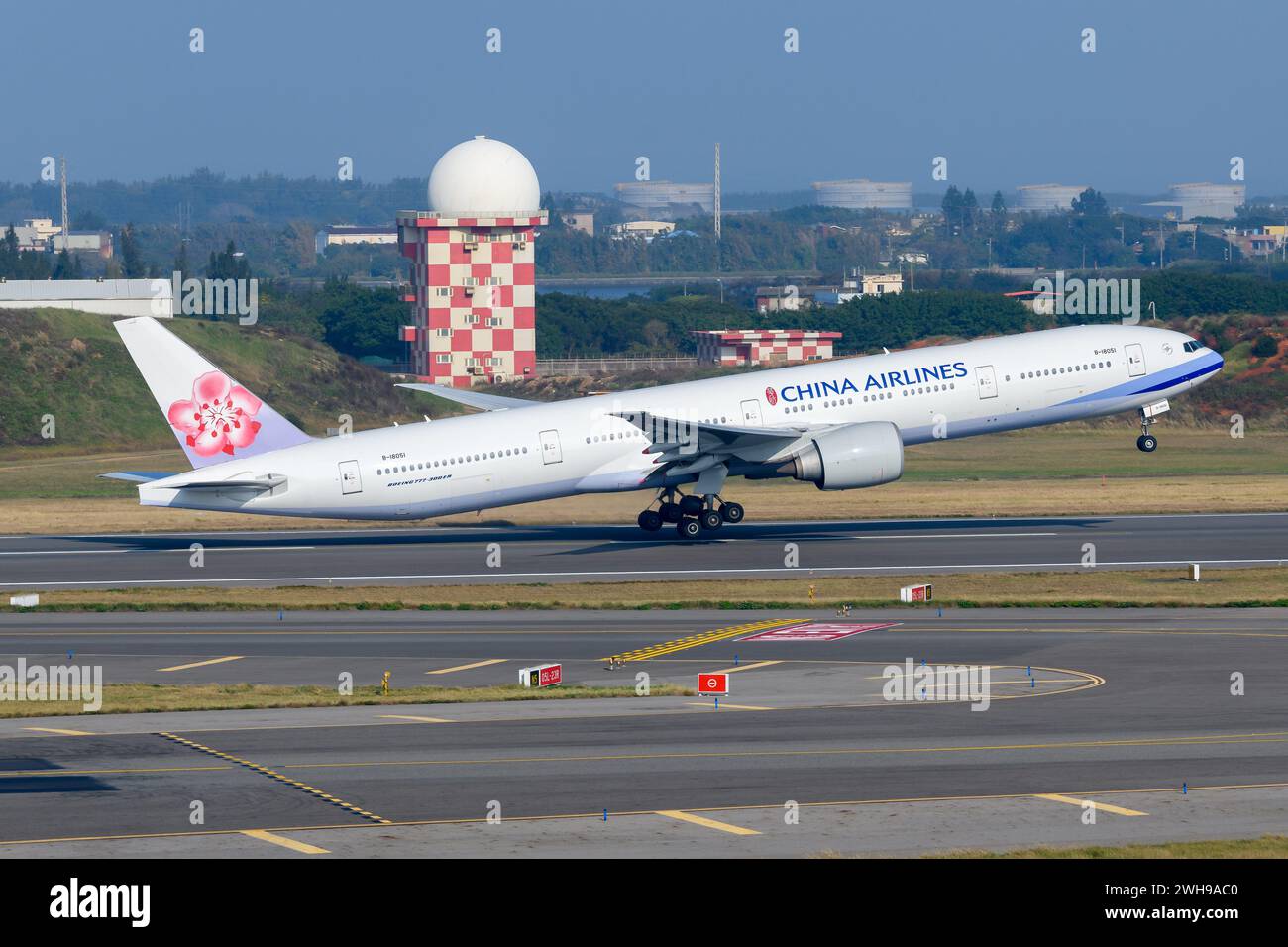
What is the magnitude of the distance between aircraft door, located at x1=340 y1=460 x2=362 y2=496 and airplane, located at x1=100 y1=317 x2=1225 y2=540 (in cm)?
5

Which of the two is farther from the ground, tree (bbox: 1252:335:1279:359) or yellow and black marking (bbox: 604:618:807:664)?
tree (bbox: 1252:335:1279:359)

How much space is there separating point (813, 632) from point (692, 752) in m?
13.0

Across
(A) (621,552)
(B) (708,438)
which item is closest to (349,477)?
(A) (621,552)

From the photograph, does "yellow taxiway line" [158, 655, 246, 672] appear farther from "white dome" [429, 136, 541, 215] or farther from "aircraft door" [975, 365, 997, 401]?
"white dome" [429, 136, 541, 215]

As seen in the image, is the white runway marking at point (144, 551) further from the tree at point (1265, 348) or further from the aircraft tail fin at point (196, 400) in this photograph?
the tree at point (1265, 348)

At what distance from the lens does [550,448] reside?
187 ft

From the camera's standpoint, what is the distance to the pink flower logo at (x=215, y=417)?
5541 centimetres

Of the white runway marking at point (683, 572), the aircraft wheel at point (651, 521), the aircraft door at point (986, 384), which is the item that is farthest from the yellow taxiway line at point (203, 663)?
the aircraft door at point (986, 384)

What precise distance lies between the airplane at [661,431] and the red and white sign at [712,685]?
72.6 ft

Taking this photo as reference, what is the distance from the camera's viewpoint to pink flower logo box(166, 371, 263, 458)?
55406 millimetres

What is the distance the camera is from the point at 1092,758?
2867 cm

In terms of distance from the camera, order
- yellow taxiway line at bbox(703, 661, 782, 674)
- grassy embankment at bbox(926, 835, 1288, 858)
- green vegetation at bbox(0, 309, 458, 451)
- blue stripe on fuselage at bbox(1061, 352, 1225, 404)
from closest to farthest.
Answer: grassy embankment at bbox(926, 835, 1288, 858) → yellow taxiway line at bbox(703, 661, 782, 674) → blue stripe on fuselage at bbox(1061, 352, 1225, 404) → green vegetation at bbox(0, 309, 458, 451)

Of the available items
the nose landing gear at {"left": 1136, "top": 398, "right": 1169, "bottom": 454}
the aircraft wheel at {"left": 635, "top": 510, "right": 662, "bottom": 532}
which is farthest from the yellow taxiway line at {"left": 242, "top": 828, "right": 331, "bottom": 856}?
the nose landing gear at {"left": 1136, "top": 398, "right": 1169, "bottom": 454}
